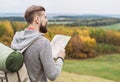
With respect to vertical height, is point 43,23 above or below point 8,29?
above

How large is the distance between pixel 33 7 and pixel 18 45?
1.09 feet

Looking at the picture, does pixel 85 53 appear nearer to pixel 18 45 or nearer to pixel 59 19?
pixel 59 19

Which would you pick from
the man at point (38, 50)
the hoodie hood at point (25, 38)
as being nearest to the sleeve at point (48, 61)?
the man at point (38, 50)

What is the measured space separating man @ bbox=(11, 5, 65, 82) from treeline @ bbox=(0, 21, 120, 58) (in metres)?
10.6

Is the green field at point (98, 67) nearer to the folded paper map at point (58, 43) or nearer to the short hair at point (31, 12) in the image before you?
the folded paper map at point (58, 43)

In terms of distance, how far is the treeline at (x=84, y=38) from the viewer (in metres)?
15.1

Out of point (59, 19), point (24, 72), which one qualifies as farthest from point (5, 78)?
point (59, 19)

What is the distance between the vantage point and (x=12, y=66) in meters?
3.53

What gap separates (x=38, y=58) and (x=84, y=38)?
487 inches

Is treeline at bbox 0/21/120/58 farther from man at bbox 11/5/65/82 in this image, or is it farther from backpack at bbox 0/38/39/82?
backpack at bbox 0/38/39/82

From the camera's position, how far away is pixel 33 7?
151 inches

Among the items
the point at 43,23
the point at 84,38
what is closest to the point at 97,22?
the point at 84,38

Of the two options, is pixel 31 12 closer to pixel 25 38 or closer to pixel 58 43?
pixel 25 38

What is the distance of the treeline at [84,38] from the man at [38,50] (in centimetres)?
1056
